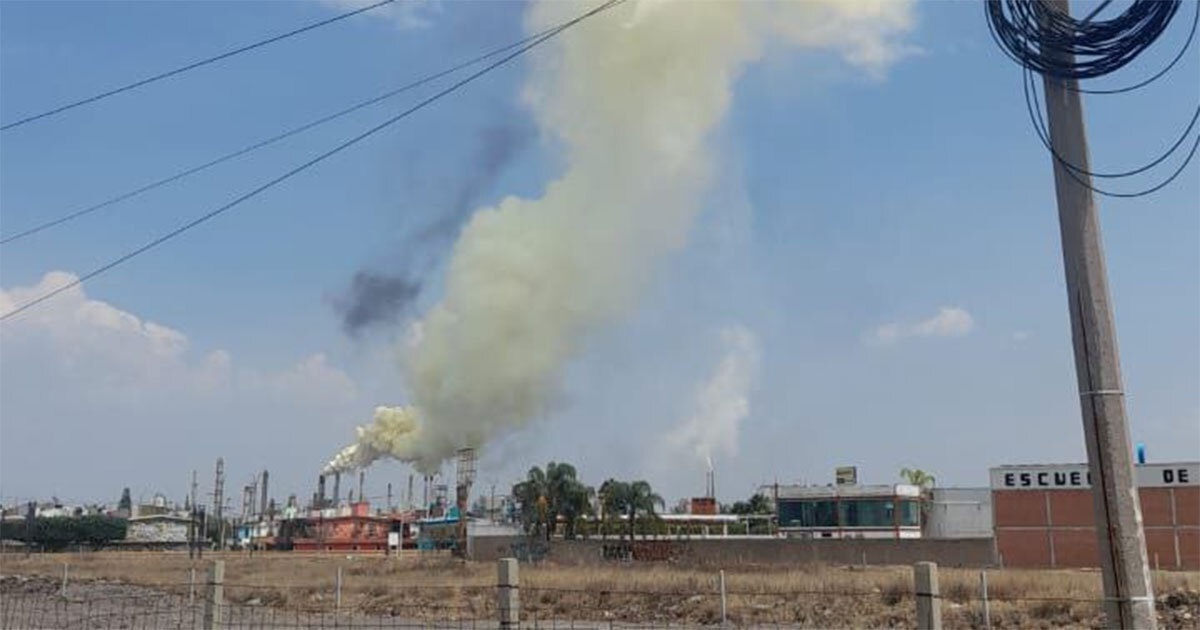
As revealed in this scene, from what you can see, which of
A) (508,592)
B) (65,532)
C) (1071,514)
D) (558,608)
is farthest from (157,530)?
(508,592)

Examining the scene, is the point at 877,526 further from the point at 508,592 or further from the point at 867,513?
the point at 508,592

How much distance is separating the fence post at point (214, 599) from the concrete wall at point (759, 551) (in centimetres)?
4284

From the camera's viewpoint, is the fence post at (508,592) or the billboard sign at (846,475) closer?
the fence post at (508,592)

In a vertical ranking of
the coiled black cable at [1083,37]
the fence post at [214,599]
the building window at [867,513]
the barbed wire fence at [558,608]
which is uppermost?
the coiled black cable at [1083,37]

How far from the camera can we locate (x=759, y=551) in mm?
62969

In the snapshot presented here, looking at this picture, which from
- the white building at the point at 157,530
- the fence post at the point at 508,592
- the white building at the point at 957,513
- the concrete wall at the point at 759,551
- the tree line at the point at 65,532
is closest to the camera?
the fence post at the point at 508,592

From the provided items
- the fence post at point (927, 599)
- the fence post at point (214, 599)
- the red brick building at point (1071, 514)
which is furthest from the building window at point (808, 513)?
→ the fence post at point (927, 599)

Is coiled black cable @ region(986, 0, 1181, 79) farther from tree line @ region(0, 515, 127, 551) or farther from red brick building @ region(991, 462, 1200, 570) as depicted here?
tree line @ region(0, 515, 127, 551)

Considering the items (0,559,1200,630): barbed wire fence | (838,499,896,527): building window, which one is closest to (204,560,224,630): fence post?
(0,559,1200,630): barbed wire fence

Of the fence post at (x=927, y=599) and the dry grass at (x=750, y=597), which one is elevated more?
the fence post at (x=927, y=599)

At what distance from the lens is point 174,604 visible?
37.0 m

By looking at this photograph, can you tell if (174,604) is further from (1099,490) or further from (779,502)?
(779,502)

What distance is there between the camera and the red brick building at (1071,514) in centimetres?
5547

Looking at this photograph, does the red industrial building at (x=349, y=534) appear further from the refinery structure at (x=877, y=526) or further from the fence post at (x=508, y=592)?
the fence post at (x=508, y=592)
